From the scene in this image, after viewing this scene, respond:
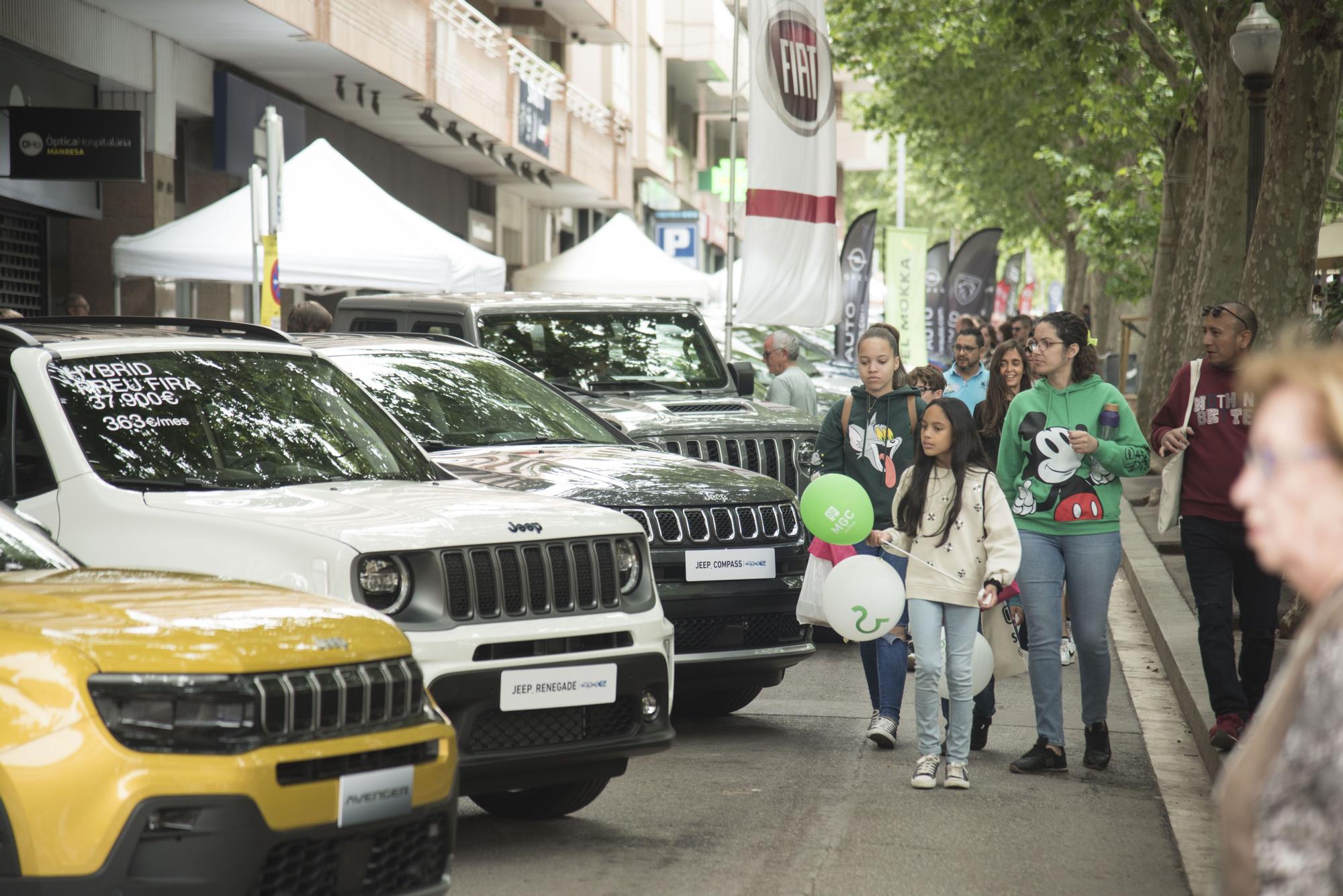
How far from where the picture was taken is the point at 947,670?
24.4 ft

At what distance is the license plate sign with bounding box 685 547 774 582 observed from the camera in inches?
310

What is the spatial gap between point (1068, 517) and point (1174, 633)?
3795mm

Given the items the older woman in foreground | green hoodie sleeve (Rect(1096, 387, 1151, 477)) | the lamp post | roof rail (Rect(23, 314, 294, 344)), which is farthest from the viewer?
the lamp post

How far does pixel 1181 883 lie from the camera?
5.97 metres

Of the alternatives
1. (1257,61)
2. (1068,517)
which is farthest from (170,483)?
(1257,61)

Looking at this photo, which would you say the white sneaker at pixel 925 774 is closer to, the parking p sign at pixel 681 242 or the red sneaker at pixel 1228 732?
the red sneaker at pixel 1228 732

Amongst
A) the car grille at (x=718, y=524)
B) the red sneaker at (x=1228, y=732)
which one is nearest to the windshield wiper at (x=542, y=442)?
the car grille at (x=718, y=524)

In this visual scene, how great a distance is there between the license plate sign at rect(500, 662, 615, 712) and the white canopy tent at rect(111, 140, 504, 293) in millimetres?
8890

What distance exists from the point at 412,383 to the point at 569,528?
294 cm

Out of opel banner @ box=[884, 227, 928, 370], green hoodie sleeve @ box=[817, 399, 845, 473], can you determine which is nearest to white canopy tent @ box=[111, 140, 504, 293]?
green hoodie sleeve @ box=[817, 399, 845, 473]

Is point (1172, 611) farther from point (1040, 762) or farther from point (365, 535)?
point (365, 535)

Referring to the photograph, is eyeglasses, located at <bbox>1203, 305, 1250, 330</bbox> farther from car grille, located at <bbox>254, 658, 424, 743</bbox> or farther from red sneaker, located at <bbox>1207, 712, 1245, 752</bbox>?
car grille, located at <bbox>254, 658, 424, 743</bbox>

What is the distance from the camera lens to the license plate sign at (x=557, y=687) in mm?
5676

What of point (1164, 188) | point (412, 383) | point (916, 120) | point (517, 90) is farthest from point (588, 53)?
point (412, 383)
